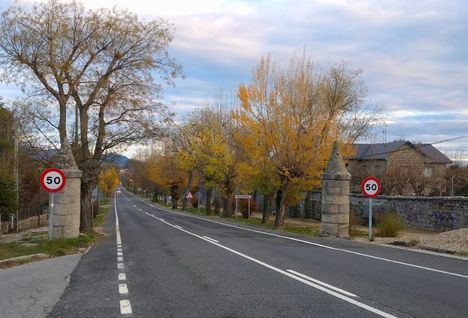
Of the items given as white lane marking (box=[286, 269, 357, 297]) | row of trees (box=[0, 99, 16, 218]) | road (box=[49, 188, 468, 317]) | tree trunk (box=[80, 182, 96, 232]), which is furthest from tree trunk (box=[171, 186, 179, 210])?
white lane marking (box=[286, 269, 357, 297])

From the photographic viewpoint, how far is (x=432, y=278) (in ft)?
33.1

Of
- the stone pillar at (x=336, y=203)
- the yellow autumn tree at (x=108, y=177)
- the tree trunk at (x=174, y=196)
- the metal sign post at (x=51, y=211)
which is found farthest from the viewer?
the tree trunk at (x=174, y=196)

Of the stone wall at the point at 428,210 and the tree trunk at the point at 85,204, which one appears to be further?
the stone wall at the point at 428,210

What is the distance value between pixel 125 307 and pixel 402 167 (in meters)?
49.4

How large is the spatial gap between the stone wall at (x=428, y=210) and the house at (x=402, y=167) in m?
10.4

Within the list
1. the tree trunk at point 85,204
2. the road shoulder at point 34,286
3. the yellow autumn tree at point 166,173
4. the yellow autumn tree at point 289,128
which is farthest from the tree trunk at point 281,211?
the yellow autumn tree at point 166,173

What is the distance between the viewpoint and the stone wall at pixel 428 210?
29.8 metres

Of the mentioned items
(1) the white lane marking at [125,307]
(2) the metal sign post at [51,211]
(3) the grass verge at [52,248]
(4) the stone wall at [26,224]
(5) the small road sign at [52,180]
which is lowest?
(4) the stone wall at [26,224]

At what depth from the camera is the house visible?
51469mm

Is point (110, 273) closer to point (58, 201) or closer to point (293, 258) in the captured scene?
point (293, 258)

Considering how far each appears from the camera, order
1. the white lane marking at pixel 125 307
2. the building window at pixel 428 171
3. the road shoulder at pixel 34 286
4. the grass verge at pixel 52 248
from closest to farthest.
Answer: the white lane marking at pixel 125 307, the road shoulder at pixel 34 286, the grass verge at pixel 52 248, the building window at pixel 428 171

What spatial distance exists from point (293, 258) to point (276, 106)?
18.4 m

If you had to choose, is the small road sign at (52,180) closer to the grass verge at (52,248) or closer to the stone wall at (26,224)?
the grass verge at (52,248)

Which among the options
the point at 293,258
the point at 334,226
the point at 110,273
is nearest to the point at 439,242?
the point at 334,226
